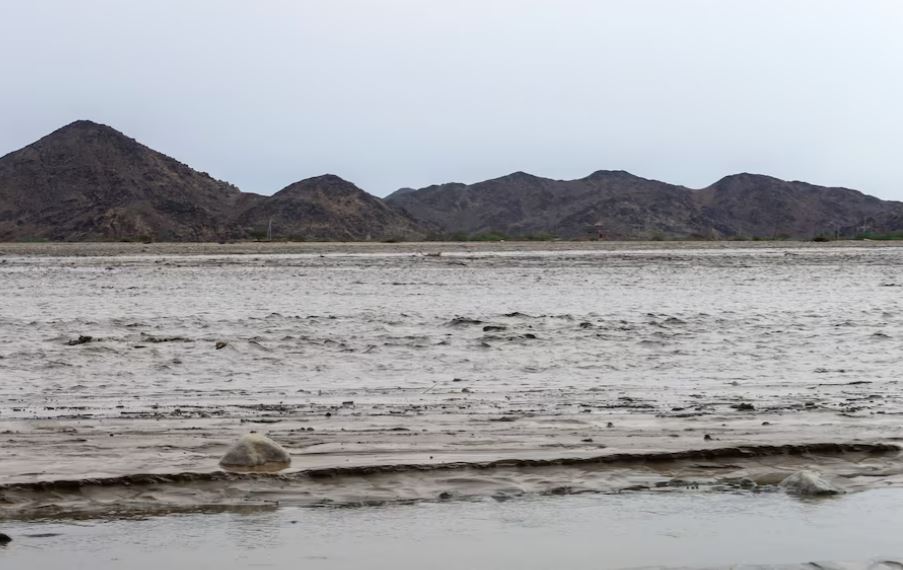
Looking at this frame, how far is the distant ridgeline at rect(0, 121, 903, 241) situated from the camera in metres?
85.8

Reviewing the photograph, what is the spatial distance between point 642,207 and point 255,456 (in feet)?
357

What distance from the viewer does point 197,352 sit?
13.4 meters

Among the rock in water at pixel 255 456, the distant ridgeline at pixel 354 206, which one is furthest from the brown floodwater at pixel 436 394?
the distant ridgeline at pixel 354 206

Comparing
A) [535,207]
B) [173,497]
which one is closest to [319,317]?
[173,497]

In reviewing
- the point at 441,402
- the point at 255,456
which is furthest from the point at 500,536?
the point at 441,402

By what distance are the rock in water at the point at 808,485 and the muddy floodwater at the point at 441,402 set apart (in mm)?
118

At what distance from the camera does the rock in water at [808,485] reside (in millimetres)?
6996

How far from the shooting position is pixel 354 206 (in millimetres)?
95375

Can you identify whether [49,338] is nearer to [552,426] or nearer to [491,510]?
[552,426]

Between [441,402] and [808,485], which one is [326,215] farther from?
[808,485]

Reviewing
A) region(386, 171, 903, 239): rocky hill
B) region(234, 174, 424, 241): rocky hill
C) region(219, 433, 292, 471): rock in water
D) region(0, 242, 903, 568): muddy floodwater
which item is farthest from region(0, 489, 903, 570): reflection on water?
region(386, 171, 903, 239): rocky hill

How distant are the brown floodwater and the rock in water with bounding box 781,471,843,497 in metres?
0.18

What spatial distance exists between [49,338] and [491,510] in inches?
392

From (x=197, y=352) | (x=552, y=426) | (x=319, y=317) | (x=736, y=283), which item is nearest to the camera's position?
(x=552, y=426)
